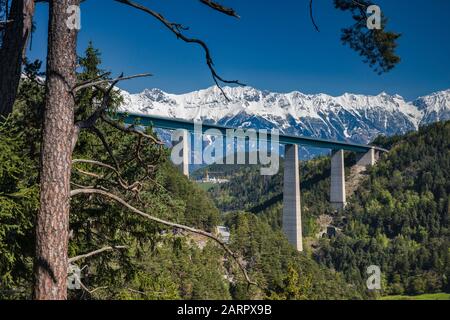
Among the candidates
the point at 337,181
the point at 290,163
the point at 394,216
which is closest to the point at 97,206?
the point at 290,163

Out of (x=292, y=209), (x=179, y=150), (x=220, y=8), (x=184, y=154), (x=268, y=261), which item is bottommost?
(x=268, y=261)

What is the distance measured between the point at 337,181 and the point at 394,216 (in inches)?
537

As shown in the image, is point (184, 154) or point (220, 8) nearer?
point (220, 8)

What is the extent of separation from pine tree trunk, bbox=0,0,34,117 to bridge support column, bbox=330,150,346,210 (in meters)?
103

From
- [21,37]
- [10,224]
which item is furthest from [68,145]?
[21,37]

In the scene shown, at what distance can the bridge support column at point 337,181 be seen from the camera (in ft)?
354

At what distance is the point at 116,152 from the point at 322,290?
147 ft

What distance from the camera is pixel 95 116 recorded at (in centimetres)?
465

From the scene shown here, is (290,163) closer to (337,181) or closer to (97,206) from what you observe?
(337,181)

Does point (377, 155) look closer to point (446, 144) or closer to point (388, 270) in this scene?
point (446, 144)

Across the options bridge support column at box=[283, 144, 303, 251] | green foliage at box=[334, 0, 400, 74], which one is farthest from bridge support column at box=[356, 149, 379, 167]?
green foliage at box=[334, 0, 400, 74]

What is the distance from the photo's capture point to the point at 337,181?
112312 mm

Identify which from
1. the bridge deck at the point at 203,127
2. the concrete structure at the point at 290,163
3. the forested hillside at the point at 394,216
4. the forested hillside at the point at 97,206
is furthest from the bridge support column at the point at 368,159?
the forested hillside at the point at 97,206

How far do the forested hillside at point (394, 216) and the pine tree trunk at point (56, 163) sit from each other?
8346 centimetres
